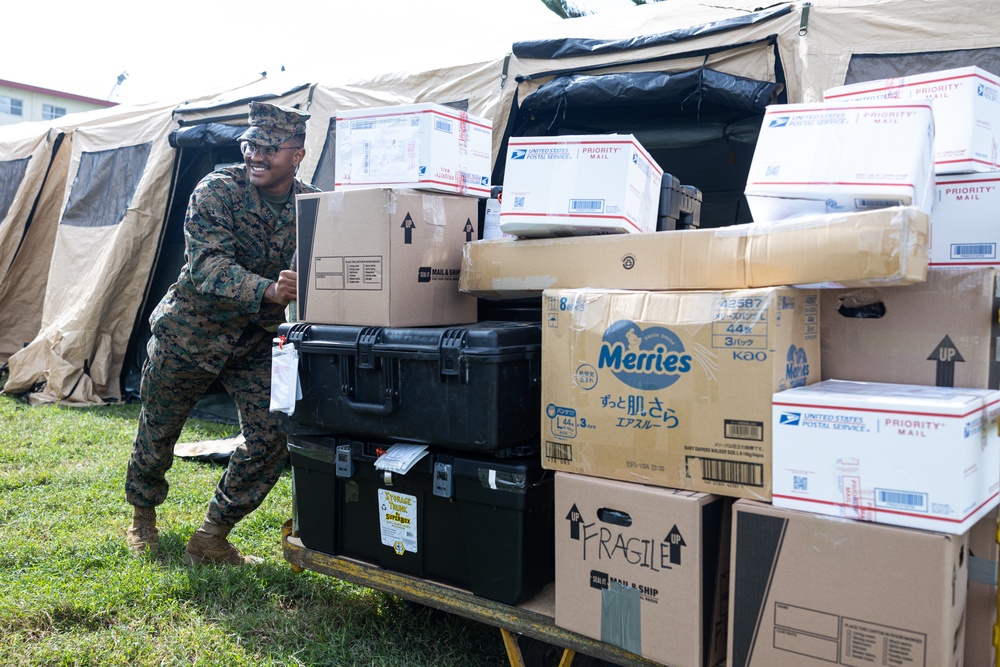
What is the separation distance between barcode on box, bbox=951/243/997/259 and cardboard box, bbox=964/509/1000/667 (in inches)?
23.5

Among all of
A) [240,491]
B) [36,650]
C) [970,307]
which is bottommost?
[36,650]

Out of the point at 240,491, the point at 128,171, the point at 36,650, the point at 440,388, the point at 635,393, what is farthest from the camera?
the point at 128,171

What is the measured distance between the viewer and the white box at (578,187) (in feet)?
7.29

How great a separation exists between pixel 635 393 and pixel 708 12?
302 centimetres

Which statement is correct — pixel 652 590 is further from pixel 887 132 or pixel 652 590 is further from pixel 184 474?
pixel 184 474

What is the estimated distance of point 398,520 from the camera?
8.25 ft

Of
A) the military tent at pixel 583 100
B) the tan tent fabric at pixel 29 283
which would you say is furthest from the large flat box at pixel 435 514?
the tan tent fabric at pixel 29 283

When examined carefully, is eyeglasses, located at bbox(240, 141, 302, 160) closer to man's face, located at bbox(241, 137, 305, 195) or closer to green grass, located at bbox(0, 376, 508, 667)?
man's face, located at bbox(241, 137, 305, 195)

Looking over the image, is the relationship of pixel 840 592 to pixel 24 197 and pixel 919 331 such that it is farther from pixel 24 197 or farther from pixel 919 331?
pixel 24 197

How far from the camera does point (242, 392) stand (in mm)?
3391

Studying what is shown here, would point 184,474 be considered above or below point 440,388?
below

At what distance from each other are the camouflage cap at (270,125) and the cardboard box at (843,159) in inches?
78.1

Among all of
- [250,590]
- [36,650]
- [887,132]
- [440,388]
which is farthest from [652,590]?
[36,650]

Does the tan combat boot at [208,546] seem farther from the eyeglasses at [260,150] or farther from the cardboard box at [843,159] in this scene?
the cardboard box at [843,159]
